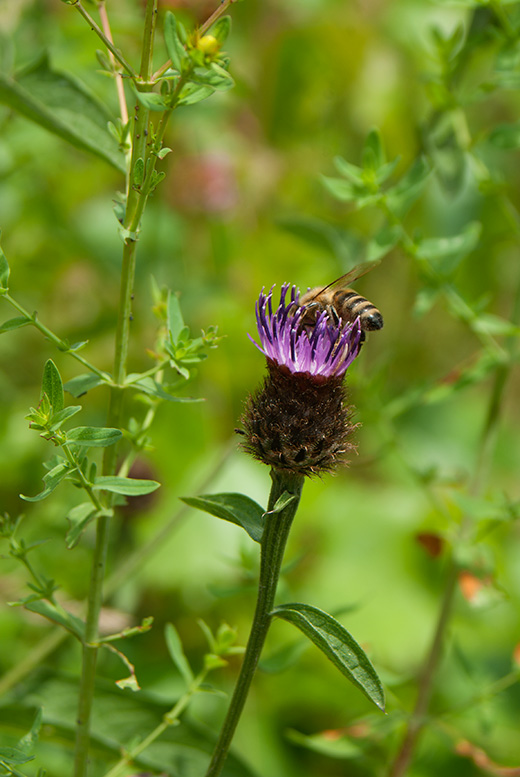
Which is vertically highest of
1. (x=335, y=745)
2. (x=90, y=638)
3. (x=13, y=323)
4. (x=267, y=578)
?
(x=13, y=323)

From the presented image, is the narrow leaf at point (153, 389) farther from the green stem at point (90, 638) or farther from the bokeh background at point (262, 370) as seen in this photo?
the bokeh background at point (262, 370)

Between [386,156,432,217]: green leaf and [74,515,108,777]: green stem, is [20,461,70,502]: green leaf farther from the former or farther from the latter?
[386,156,432,217]: green leaf

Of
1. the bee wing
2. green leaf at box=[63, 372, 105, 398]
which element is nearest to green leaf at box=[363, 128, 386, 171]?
the bee wing

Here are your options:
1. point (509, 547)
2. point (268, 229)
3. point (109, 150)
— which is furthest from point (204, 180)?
point (109, 150)

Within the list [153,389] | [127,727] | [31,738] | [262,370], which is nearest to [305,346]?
[153,389]

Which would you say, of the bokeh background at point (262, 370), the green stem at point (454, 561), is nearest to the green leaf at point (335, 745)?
the bokeh background at point (262, 370)

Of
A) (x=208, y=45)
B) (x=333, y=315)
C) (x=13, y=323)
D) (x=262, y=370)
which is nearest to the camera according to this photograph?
(x=208, y=45)

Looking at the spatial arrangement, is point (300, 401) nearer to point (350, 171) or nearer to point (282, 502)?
point (282, 502)
